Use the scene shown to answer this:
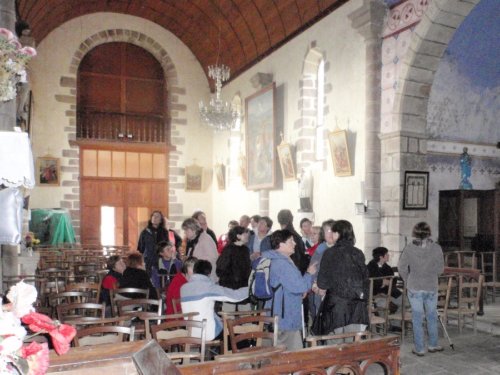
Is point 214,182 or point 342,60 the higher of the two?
point 342,60

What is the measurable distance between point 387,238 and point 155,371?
621 centimetres

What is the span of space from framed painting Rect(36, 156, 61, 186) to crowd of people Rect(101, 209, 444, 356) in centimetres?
704

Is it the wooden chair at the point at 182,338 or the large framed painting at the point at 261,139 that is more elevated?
the large framed painting at the point at 261,139

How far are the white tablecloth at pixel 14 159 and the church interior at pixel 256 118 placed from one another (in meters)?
0.01

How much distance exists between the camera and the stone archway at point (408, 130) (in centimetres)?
700

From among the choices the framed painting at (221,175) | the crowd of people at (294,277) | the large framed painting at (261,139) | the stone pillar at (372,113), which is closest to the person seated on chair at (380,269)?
the crowd of people at (294,277)

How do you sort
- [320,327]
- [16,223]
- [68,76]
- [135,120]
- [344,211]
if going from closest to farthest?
[16,223]
[320,327]
[344,211]
[68,76]
[135,120]

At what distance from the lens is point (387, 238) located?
7359 mm

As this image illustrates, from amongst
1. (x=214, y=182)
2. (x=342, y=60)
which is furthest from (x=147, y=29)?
(x=342, y=60)

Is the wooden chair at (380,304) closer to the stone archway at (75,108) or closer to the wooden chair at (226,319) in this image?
the wooden chair at (226,319)

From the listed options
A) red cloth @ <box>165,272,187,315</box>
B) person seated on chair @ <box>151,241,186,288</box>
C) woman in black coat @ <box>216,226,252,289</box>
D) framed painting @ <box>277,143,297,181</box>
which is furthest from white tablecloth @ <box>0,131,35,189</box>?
framed painting @ <box>277,143,297,181</box>

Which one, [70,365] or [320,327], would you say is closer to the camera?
[70,365]

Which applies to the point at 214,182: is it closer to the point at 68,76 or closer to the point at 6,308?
the point at 68,76

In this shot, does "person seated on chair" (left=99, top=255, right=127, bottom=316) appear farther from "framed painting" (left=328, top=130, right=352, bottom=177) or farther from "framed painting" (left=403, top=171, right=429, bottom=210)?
"framed painting" (left=328, top=130, right=352, bottom=177)
